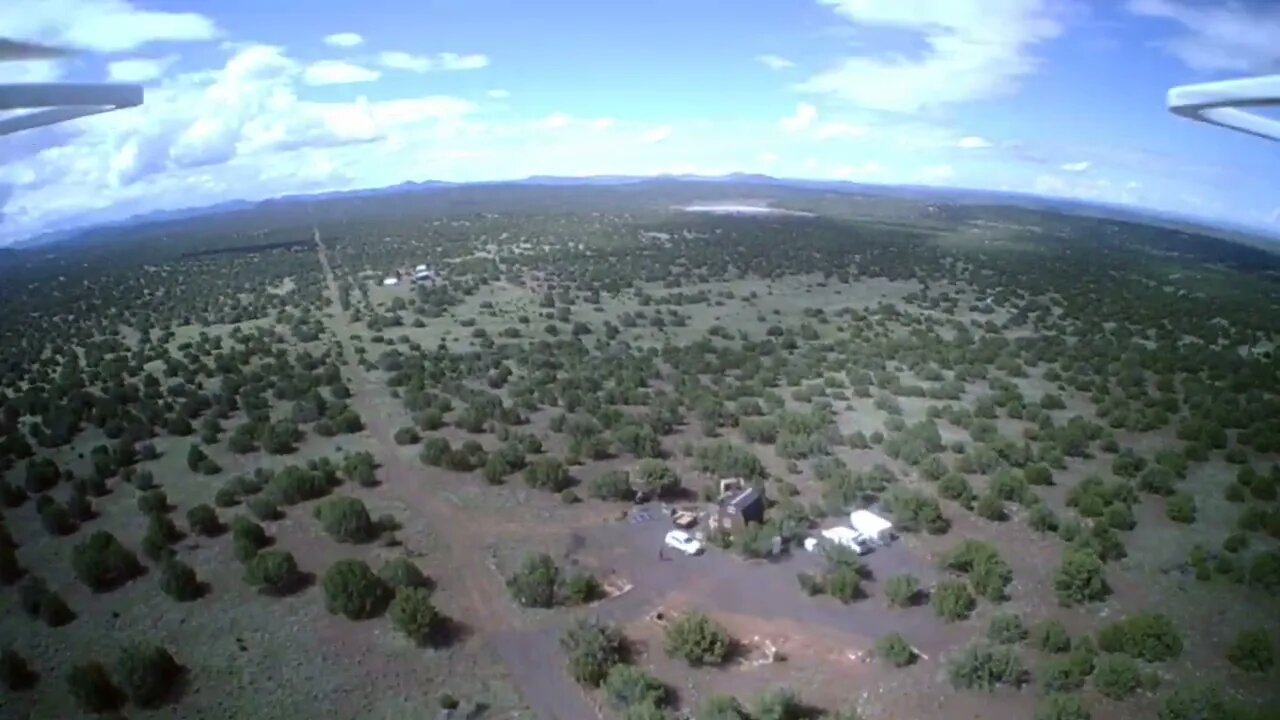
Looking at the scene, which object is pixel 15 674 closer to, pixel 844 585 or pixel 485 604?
pixel 485 604

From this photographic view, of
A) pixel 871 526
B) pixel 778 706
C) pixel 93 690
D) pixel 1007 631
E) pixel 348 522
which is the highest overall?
pixel 871 526

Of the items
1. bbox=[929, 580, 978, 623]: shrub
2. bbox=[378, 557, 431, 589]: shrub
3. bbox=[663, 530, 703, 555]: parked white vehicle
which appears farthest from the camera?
bbox=[663, 530, 703, 555]: parked white vehicle

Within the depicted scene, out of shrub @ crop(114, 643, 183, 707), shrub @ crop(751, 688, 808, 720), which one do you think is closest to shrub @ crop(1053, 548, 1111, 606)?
shrub @ crop(751, 688, 808, 720)

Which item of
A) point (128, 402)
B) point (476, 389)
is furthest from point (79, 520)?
point (476, 389)

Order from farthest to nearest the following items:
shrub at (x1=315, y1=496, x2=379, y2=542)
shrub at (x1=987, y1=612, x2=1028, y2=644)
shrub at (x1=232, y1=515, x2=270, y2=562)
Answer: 1. shrub at (x1=315, y1=496, x2=379, y2=542)
2. shrub at (x1=232, y1=515, x2=270, y2=562)
3. shrub at (x1=987, y1=612, x2=1028, y2=644)

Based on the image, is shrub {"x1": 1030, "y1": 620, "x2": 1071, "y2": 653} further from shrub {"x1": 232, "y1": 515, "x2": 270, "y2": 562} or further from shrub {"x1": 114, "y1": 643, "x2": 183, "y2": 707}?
shrub {"x1": 232, "y1": 515, "x2": 270, "y2": 562}

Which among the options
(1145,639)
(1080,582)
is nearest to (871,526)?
(1080,582)
